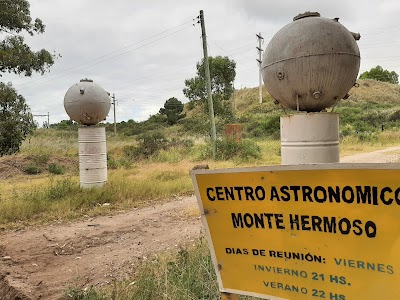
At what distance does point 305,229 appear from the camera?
6.46 feet

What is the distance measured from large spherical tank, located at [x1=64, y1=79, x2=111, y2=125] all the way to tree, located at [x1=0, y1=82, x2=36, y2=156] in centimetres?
234

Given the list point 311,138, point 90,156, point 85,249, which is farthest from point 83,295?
point 90,156

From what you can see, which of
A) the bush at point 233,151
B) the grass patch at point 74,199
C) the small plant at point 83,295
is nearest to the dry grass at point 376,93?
the bush at point 233,151

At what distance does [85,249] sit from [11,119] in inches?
269

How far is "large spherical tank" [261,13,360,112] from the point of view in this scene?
3971 millimetres

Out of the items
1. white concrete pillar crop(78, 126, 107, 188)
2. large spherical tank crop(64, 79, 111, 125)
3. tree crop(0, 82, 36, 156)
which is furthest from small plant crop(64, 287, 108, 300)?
tree crop(0, 82, 36, 156)

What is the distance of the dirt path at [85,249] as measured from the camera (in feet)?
15.8

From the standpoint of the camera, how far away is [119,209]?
29.0 feet

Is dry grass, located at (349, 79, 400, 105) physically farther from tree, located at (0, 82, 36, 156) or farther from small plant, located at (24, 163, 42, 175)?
tree, located at (0, 82, 36, 156)

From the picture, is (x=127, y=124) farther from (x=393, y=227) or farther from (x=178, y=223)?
(x=393, y=227)

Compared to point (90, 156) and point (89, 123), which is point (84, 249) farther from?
point (89, 123)

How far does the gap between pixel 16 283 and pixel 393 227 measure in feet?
15.0

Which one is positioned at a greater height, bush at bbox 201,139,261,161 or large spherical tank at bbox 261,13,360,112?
large spherical tank at bbox 261,13,360,112

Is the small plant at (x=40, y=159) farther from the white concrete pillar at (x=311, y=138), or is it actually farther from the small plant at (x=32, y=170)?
the white concrete pillar at (x=311, y=138)
